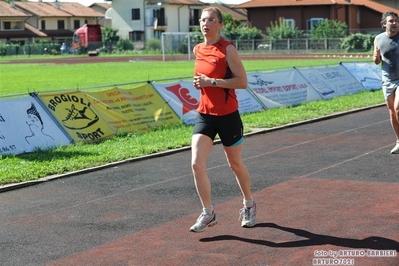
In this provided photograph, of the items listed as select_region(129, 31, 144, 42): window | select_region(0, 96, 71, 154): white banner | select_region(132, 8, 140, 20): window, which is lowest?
select_region(0, 96, 71, 154): white banner

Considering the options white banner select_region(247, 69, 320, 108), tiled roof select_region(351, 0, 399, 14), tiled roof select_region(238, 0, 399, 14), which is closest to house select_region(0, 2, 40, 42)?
tiled roof select_region(238, 0, 399, 14)

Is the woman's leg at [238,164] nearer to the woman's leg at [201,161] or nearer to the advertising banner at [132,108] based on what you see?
the woman's leg at [201,161]

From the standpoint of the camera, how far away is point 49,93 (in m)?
15.1

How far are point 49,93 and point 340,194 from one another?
7.04 m

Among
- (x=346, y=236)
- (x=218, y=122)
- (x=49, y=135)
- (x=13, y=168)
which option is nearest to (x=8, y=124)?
(x=49, y=135)

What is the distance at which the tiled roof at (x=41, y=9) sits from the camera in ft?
364

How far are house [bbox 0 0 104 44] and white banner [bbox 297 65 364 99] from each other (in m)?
81.5

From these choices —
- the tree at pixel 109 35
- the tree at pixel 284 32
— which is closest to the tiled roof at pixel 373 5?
the tree at pixel 284 32

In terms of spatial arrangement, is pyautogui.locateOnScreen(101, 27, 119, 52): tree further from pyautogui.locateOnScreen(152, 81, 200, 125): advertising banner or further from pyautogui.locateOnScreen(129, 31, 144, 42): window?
pyautogui.locateOnScreen(152, 81, 200, 125): advertising banner

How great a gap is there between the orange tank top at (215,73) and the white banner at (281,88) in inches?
495

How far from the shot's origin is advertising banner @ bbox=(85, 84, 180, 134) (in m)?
15.9

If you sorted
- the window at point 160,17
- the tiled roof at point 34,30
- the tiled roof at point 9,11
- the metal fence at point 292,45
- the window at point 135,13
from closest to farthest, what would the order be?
the metal fence at point 292,45 → the window at point 160,17 → the window at point 135,13 → the tiled roof at point 9,11 → the tiled roof at point 34,30

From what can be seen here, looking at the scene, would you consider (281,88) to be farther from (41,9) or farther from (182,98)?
(41,9)

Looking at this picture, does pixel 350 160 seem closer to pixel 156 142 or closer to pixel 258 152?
pixel 258 152
